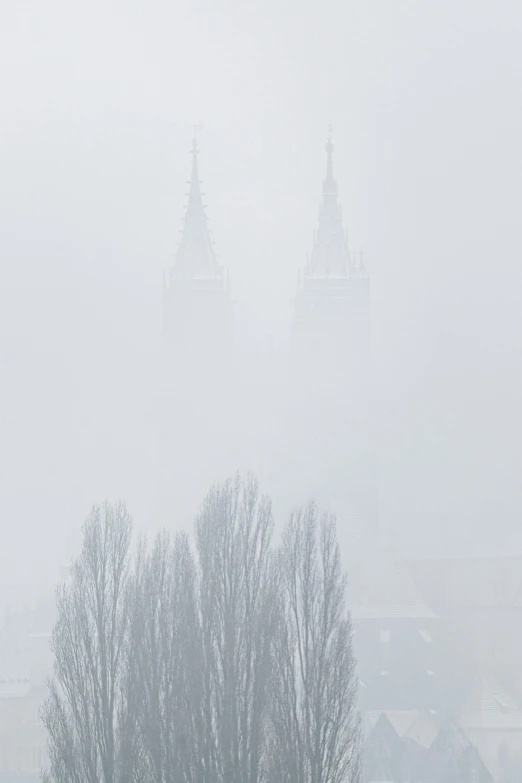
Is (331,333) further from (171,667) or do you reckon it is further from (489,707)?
(171,667)

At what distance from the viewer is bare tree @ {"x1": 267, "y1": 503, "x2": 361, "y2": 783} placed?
49344 millimetres

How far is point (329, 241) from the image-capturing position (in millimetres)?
146875

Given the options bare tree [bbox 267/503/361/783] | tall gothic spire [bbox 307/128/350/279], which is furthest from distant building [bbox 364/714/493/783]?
bare tree [bbox 267/503/361/783]

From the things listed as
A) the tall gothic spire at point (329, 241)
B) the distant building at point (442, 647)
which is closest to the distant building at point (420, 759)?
the distant building at point (442, 647)

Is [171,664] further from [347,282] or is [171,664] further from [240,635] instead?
[347,282]

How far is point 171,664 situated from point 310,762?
12.6 feet

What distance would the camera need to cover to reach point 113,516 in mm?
55375

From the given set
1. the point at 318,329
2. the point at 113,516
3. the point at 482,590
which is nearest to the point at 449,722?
the point at 482,590

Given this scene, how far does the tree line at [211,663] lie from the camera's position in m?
49.7

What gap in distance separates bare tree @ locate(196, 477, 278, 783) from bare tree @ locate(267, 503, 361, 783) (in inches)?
14.1

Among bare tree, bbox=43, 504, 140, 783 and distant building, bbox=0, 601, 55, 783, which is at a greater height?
distant building, bbox=0, 601, 55, 783

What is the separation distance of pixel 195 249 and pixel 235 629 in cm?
10255

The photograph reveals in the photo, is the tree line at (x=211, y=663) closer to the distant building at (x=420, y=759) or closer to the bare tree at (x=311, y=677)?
the bare tree at (x=311, y=677)

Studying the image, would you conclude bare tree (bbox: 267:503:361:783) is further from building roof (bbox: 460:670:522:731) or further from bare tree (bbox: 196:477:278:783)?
building roof (bbox: 460:670:522:731)
